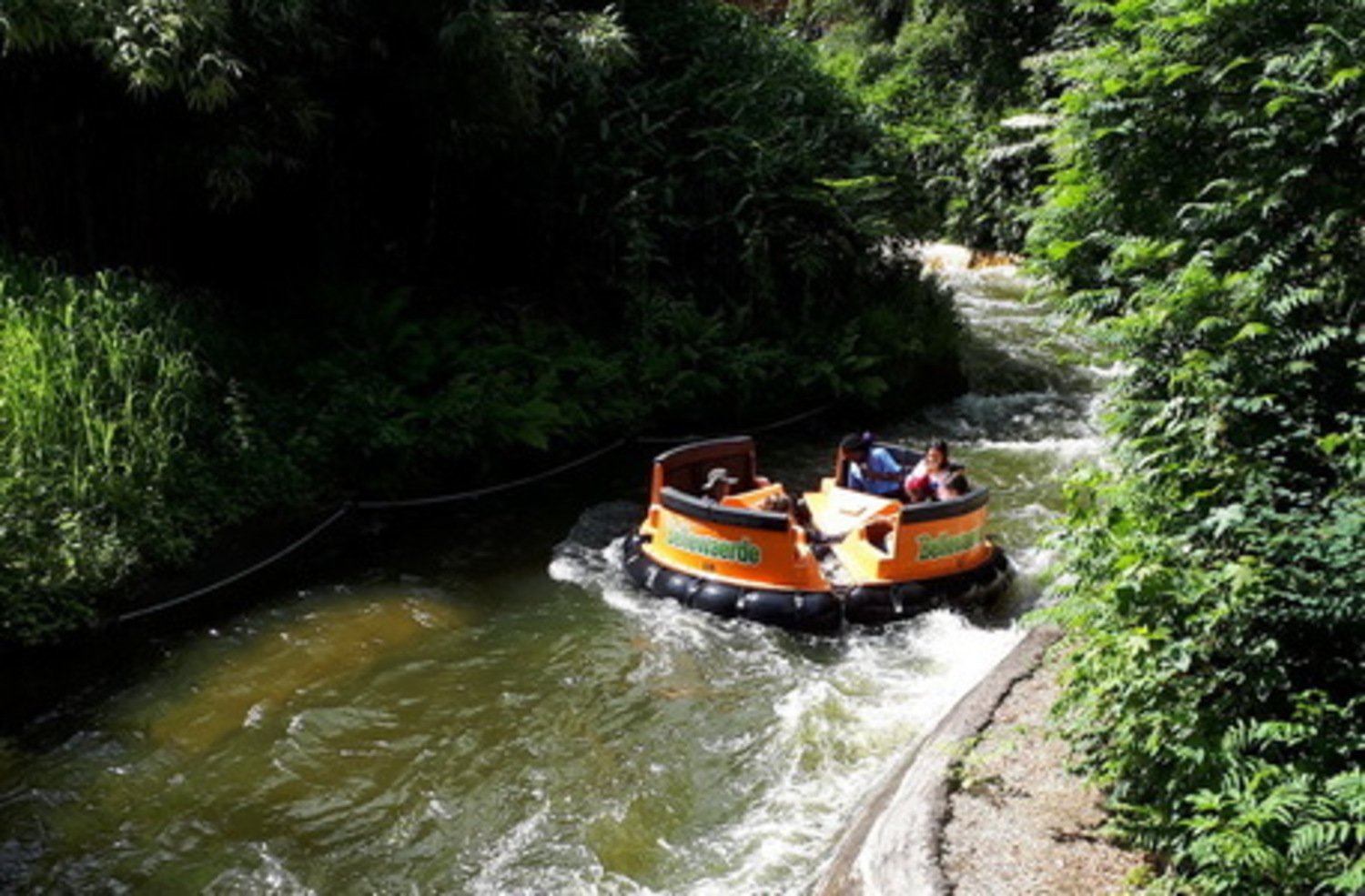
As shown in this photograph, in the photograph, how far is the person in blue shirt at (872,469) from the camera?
8.96m

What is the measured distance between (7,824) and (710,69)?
12.8 metres

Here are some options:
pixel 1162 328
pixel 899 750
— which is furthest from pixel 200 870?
pixel 1162 328

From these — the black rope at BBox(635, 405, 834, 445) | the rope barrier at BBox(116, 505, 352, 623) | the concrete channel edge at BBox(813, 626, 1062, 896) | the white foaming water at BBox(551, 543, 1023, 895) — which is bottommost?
the white foaming water at BBox(551, 543, 1023, 895)

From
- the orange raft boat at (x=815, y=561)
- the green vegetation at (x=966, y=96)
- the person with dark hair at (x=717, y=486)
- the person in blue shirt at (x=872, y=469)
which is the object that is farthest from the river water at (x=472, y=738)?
the green vegetation at (x=966, y=96)

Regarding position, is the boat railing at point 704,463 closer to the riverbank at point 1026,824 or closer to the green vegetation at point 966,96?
the riverbank at point 1026,824

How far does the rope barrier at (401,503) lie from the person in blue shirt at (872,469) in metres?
3.16

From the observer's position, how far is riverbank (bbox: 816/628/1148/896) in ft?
12.4

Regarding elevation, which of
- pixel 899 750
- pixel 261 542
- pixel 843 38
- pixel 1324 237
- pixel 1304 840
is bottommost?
pixel 899 750

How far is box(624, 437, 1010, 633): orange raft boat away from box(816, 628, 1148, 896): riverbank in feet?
7.97

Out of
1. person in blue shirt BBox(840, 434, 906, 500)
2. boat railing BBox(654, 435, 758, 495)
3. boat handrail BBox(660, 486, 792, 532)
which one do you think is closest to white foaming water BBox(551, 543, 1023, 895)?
boat handrail BBox(660, 486, 792, 532)

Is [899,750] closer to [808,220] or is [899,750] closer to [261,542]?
[261,542]

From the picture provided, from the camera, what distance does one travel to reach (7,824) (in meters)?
5.15

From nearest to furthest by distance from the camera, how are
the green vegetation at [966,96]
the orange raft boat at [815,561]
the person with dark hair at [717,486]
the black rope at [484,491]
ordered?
the orange raft boat at [815,561] < the person with dark hair at [717,486] < the black rope at [484,491] < the green vegetation at [966,96]

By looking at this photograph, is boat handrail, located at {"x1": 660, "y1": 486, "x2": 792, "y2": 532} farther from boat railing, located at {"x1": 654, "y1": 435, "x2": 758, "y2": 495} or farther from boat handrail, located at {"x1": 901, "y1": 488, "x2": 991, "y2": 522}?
boat handrail, located at {"x1": 901, "y1": 488, "x2": 991, "y2": 522}
